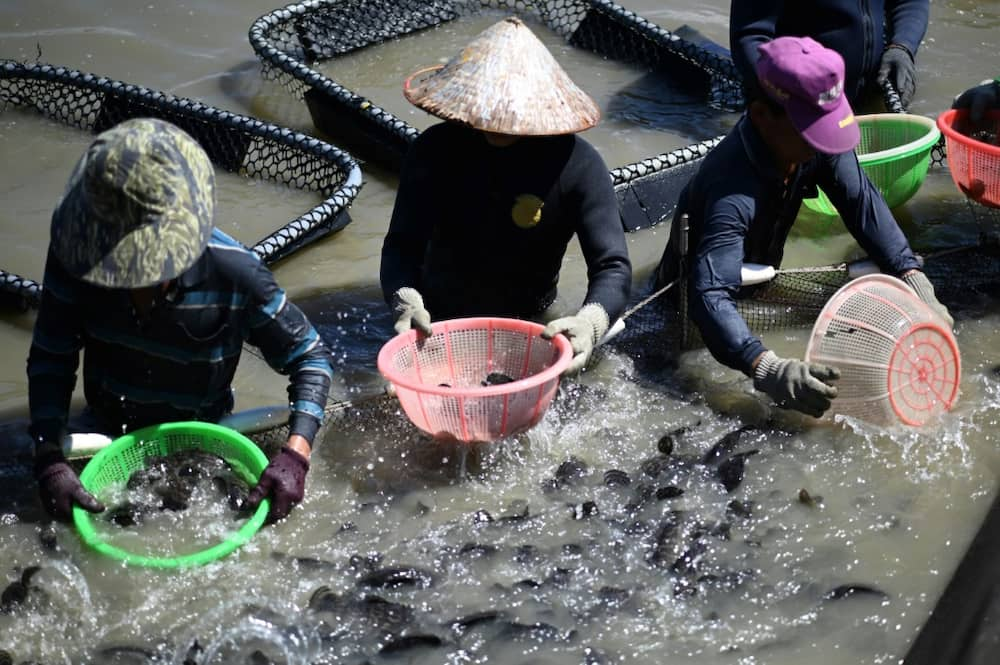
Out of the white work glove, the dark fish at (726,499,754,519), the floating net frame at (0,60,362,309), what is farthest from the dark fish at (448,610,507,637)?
the floating net frame at (0,60,362,309)

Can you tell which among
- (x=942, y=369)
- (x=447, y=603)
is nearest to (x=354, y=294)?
(x=447, y=603)

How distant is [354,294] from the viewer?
612 centimetres

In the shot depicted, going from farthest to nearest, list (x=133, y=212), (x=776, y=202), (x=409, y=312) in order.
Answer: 1. (x=776, y=202)
2. (x=409, y=312)
3. (x=133, y=212)

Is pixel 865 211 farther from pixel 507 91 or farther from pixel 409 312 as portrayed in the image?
pixel 409 312

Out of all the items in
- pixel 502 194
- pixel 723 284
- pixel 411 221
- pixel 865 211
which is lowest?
pixel 723 284

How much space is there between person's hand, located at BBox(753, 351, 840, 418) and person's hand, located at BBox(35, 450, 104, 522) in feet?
8.23

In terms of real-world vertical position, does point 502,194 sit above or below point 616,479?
above

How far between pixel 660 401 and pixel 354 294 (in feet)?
6.19

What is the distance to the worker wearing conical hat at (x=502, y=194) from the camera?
4.40 m

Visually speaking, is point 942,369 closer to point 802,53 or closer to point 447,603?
point 802,53

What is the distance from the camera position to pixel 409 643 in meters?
3.77

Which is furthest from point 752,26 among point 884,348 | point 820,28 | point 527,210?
point 884,348

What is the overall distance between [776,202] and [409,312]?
5.70ft

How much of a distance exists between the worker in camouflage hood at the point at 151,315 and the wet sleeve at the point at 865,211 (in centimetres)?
242
